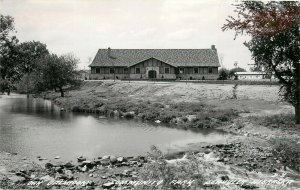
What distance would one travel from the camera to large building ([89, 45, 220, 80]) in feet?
257

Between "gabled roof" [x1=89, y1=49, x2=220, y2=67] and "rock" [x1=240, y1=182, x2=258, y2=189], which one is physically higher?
"gabled roof" [x1=89, y1=49, x2=220, y2=67]

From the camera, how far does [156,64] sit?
78.2m

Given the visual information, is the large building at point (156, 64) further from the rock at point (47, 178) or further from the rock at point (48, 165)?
the rock at point (47, 178)

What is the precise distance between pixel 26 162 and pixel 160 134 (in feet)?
39.5

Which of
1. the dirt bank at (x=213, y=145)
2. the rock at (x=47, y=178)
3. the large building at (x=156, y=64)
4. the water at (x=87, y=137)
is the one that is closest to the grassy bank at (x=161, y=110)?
the dirt bank at (x=213, y=145)

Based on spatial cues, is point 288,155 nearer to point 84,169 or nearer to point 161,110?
point 84,169

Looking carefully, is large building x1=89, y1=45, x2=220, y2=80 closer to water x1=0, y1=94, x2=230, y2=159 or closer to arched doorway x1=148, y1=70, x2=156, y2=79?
arched doorway x1=148, y1=70, x2=156, y2=79

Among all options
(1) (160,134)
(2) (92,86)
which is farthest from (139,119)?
(2) (92,86)

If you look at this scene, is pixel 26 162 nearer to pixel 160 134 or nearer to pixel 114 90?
pixel 160 134

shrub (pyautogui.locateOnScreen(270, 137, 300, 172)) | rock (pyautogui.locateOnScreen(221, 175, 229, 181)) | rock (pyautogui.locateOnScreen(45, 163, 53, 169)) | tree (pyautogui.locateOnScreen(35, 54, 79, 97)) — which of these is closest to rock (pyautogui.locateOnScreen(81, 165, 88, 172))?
rock (pyautogui.locateOnScreen(45, 163, 53, 169))

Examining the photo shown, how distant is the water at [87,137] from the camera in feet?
73.2

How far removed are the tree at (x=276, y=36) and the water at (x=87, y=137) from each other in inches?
248

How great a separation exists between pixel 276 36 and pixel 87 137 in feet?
49.9

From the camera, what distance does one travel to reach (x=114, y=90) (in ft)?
197
